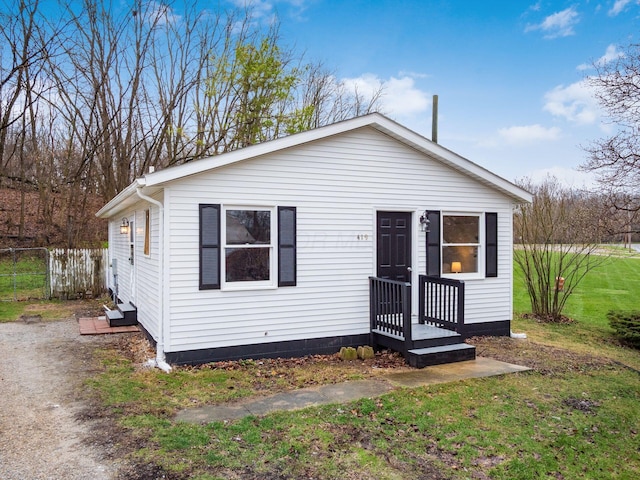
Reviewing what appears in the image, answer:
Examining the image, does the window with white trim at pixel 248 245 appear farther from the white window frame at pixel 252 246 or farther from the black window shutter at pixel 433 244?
the black window shutter at pixel 433 244

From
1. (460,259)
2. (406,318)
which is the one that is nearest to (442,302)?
(460,259)

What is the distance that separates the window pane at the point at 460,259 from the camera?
27.6ft

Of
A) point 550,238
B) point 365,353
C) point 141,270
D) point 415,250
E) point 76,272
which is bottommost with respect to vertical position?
point 365,353

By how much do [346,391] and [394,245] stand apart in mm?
3175

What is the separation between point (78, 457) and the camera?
12.0 feet

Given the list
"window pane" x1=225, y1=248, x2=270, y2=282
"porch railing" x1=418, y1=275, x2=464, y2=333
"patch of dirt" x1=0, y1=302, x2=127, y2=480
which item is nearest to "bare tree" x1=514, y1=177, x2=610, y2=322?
"porch railing" x1=418, y1=275, x2=464, y2=333

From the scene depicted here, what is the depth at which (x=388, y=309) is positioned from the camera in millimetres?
7289

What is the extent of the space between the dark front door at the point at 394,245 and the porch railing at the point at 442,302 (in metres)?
0.40

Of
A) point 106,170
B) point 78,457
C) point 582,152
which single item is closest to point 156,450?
point 78,457

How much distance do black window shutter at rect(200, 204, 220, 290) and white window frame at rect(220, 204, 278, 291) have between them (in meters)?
0.06

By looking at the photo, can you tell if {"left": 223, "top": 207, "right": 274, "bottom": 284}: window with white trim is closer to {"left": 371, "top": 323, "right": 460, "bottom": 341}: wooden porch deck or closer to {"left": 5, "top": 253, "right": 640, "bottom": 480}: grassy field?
{"left": 5, "top": 253, "right": 640, "bottom": 480}: grassy field

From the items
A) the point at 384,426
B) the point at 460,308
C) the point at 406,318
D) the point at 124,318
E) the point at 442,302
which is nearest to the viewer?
the point at 384,426

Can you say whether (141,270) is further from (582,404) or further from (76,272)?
(582,404)

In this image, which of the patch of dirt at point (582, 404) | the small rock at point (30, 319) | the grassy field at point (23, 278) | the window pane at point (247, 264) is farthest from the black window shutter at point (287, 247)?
the grassy field at point (23, 278)
